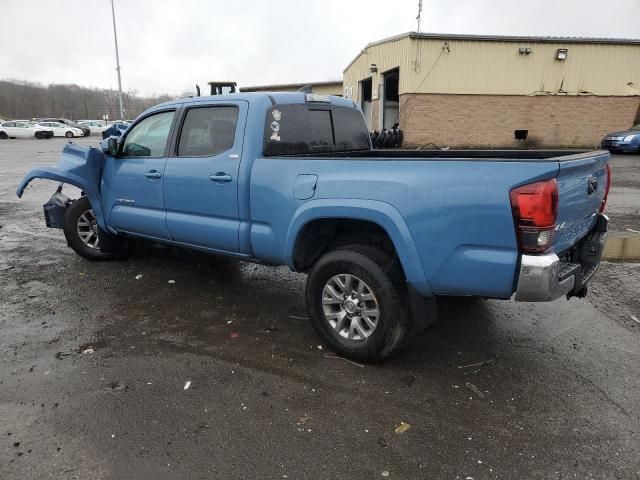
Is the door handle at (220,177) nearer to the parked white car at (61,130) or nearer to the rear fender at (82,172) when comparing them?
the rear fender at (82,172)

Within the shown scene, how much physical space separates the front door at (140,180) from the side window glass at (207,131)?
0.86 ft

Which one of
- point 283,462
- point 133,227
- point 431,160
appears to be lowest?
point 283,462

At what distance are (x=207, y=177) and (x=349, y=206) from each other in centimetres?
160

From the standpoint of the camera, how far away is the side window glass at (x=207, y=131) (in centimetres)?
441

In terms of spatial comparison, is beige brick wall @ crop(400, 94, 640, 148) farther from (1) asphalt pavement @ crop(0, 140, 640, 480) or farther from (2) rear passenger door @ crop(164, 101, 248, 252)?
(2) rear passenger door @ crop(164, 101, 248, 252)

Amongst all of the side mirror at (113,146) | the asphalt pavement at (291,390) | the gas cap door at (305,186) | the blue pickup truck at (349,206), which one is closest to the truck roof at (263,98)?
the blue pickup truck at (349,206)

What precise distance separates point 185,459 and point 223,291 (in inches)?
105

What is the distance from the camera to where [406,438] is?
111 inches

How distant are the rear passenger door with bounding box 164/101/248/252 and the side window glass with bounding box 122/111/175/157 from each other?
0.26 metres

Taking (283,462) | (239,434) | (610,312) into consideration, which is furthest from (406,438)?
(610,312)

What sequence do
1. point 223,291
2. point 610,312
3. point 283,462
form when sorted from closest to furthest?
point 283,462 < point 610,312 < point 223,291

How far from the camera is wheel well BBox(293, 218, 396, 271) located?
12.2 feet

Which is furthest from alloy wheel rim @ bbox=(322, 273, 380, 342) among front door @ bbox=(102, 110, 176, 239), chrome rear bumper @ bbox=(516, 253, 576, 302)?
front door @ bbox=(102, 110, 176, 239)

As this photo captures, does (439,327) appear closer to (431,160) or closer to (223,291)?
(431,160)
